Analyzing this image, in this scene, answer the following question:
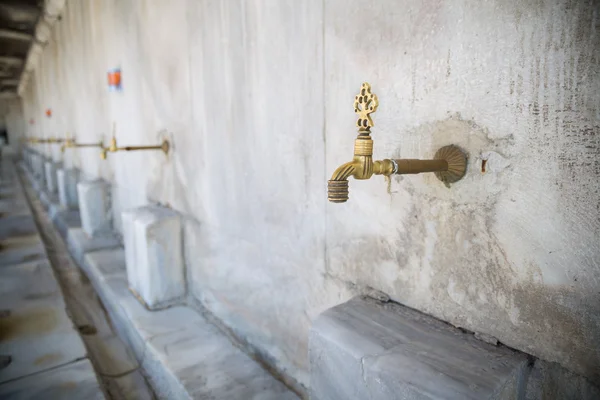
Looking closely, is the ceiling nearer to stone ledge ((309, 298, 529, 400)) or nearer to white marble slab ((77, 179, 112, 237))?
white marble slab ((77, 179, 112, 237))

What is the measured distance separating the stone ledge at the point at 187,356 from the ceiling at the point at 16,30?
8117mm

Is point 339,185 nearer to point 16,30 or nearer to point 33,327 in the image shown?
point 33,327

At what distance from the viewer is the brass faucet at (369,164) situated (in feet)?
4.12

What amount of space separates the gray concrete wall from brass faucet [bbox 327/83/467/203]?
47 mm

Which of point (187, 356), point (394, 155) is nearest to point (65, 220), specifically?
point (187, 356)

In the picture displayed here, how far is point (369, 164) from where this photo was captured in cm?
130

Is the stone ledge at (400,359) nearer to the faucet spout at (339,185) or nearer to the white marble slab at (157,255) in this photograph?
the faucet spout at (339,185)

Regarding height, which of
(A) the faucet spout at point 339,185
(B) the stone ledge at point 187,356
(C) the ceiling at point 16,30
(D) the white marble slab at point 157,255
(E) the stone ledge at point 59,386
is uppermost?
(C) the ceiling at point 16,30

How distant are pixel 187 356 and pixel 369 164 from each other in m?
2.36

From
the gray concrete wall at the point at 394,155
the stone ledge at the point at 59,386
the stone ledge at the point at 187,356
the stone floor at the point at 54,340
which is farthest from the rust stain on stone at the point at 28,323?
the gray concrete wall at the point at 394,155

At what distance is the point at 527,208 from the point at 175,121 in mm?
3105

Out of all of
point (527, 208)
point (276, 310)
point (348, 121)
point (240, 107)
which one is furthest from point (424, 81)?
point (276, 310)

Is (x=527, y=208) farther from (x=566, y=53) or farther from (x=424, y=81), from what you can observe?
(x=424, y=81)

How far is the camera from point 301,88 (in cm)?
216
